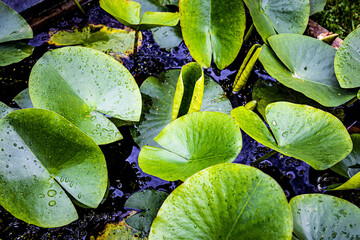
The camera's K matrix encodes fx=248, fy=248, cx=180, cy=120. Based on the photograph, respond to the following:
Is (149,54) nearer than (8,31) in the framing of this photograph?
No

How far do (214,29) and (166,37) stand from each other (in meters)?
0.30

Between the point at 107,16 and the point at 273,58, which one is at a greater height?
the point at 107,16

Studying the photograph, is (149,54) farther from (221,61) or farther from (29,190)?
(29,190)

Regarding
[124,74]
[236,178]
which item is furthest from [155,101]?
[236,178]

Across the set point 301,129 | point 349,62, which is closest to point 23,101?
point 301,129

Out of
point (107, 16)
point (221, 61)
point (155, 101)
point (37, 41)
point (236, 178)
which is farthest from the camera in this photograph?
point (107, 16)

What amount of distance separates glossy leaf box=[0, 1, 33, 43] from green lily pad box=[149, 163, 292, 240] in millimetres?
1184

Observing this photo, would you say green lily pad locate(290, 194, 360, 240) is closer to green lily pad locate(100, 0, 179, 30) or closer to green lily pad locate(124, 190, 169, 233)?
green lily pad locate(124, 190, 169, 233)

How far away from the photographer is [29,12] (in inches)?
56.6

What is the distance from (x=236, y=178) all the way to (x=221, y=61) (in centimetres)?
76

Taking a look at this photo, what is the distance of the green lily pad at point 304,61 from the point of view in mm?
1265

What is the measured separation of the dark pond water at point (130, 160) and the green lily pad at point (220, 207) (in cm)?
34

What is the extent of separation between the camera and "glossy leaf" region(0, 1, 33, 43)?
1276mm

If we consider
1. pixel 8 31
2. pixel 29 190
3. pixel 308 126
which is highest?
pixel 8 31
